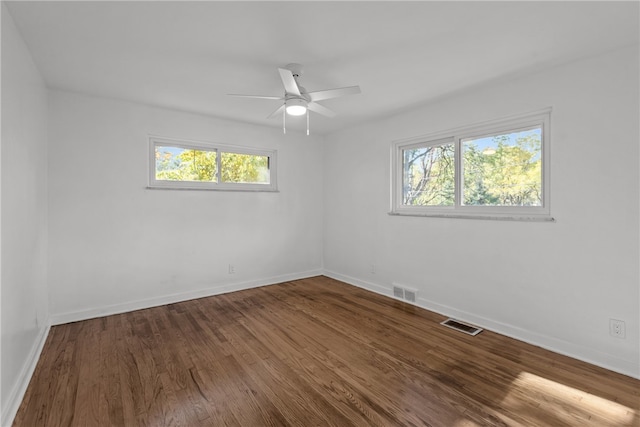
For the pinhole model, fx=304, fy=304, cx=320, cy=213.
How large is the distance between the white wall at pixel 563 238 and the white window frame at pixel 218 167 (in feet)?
6.60

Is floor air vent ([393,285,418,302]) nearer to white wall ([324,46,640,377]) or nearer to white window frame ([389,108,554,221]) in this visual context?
white wall ([324,46,640,377])

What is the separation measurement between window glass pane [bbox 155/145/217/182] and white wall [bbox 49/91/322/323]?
0.64 ft

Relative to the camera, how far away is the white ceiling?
1843mm

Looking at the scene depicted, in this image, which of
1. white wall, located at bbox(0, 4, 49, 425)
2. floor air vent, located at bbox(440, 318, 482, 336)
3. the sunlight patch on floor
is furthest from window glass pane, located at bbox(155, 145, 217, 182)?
the sunlight patch on floor

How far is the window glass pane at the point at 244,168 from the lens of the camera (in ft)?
14.0

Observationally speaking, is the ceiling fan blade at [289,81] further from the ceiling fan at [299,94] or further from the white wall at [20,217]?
the white wall at [20,217]

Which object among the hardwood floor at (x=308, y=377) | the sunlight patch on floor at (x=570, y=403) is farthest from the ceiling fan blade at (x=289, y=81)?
the sunlight patch on floor at (x=570, y=403)

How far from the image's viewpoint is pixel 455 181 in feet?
11.2

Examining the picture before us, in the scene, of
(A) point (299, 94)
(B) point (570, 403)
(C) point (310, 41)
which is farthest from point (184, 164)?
(B) point (570, 403)

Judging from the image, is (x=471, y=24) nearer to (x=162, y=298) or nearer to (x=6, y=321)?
(x=6, y=321)

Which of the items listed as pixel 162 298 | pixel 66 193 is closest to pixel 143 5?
pixel 66 193

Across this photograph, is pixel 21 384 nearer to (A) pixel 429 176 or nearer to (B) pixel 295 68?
(B) pixel 295 68

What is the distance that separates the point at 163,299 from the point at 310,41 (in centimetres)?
331

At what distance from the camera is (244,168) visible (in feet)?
14.6
